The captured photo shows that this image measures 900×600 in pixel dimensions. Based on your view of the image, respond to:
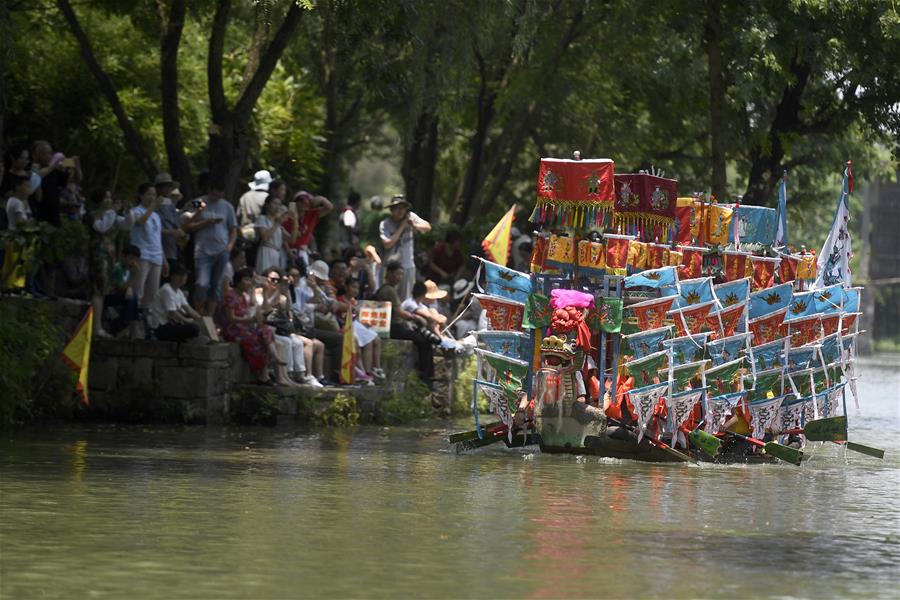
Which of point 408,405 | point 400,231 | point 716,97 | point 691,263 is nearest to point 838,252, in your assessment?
point 691,263

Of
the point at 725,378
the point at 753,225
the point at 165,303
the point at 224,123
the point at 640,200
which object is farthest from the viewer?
the point at 224,123

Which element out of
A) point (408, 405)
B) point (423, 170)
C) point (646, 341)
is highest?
point (423, 170)

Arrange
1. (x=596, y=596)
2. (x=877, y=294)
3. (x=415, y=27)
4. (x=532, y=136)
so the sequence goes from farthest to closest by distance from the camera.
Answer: (x=877, y=294) → (x=532, y=136) → (x=415, y=27) → (x=596, y=596)

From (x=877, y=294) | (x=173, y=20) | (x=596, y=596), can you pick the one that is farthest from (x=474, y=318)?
(x=877, y=294)

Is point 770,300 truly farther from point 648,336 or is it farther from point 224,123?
point 224,123

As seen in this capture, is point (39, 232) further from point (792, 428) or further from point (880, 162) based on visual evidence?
point (880, 162)

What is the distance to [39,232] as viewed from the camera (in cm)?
2052

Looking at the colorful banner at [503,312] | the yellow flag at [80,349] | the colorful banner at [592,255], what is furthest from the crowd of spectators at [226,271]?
the colorful banner at [592,255]

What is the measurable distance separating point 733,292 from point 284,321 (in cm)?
640

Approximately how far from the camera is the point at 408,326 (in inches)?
1041

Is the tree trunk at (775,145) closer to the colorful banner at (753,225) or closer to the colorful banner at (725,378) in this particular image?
the colorful banner at (753,225)

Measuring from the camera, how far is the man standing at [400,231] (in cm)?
2639

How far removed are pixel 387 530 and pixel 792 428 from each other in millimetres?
9076

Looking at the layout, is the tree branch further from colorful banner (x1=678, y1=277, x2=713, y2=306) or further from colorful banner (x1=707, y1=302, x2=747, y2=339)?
colorful banner (x1=707, y1=302, x2=747, y2=339)
